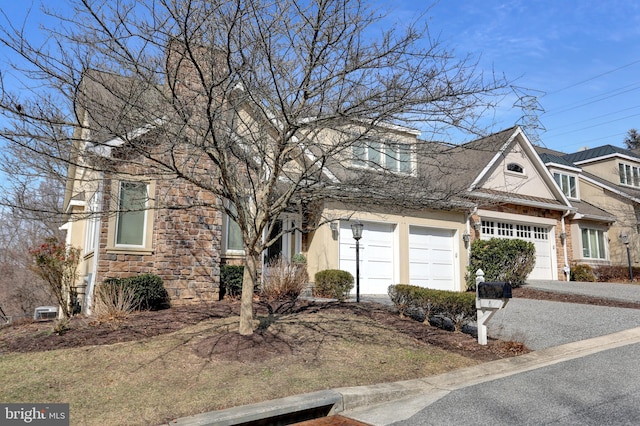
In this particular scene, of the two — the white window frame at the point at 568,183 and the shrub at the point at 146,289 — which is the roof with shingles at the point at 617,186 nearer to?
the white window frame at the point at 568,183

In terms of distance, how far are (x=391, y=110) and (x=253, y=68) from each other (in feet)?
6.13

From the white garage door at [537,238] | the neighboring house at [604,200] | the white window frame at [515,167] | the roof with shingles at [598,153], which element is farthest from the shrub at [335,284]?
the roof with shingles at [598,153]

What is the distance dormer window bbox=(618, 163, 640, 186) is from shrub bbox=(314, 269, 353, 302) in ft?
65.8

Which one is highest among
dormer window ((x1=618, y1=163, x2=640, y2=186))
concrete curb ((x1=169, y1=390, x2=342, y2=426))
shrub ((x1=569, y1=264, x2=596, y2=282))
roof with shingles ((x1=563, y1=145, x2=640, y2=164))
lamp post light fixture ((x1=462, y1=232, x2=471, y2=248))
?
roof with shingles ((x1=563, y1=145, x2=640, y2=164))

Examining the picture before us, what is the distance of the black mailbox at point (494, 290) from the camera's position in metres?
7.30

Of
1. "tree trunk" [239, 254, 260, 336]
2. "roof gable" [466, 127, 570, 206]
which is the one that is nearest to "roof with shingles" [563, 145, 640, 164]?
"roof gable" [466, 127, 570, 206]

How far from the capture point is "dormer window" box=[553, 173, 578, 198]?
2097 centimetres

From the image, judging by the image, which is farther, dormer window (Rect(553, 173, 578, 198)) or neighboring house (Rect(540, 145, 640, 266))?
dormer window (Rect(553, 173, 578, 198))

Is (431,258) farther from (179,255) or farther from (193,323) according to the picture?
(193,323)

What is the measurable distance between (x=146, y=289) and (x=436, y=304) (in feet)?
19.3

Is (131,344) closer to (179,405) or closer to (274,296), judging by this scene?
(179,405)

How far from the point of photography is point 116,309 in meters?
8.10

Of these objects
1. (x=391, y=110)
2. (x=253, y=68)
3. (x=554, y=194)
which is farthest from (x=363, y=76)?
(x=554, y=194)

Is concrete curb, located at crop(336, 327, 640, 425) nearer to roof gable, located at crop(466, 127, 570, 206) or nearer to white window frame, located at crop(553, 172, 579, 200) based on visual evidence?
roof gable, located at crop(466, 127, 570, 206)
